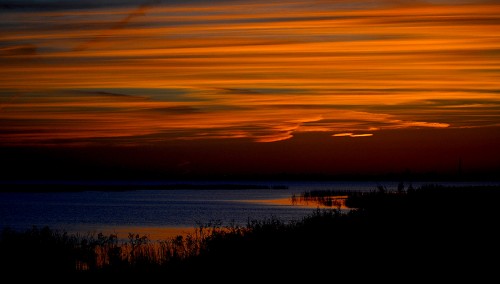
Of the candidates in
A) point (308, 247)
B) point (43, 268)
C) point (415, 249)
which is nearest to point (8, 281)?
point (43, 268)

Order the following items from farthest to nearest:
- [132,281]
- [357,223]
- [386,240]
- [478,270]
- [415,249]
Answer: [357,223]
[386,240]
[415,249]
[132,281]
[478,270]

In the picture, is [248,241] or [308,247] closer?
[308,247]

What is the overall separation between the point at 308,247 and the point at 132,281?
4.92 m

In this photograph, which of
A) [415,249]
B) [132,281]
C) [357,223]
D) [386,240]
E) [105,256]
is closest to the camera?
[132,281]

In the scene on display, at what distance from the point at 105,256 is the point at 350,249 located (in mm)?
7871

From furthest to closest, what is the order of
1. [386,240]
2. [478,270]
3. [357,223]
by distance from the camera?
[357,223] → [386,240] → [478,270]

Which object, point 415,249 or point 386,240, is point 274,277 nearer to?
point 415,249

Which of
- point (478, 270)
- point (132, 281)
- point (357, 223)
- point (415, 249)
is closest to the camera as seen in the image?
point (478, 270)

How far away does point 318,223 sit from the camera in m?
26.6

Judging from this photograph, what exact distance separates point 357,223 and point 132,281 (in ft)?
35.8

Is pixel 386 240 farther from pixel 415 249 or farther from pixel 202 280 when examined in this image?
pixel 202 280

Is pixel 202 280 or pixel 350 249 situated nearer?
pixel 202 280

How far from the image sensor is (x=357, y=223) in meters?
26.4

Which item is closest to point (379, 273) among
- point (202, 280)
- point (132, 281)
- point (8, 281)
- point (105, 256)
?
point (202, 280)
